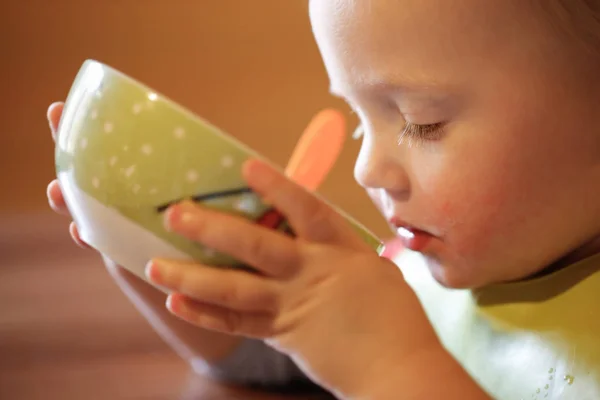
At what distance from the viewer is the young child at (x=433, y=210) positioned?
374 mm

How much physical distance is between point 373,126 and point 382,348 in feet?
0.52

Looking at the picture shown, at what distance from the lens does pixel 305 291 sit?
385mm

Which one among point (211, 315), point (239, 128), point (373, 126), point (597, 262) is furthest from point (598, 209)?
point (239, 128)

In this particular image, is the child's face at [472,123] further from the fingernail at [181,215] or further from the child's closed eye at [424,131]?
the fingernail at [181,215]

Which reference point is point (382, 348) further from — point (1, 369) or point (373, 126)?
point (1, 369)

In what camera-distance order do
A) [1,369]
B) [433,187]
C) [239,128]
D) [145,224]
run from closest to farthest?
[145,224] → [433,187] → [1,369] → [239,128]

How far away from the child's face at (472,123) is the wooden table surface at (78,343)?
0.68ft

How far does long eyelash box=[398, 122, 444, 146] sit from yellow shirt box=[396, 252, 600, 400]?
173mm

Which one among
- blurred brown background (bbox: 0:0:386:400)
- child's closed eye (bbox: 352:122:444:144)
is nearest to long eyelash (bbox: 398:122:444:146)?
child's closed eye (bbox: 352:122:444:144)

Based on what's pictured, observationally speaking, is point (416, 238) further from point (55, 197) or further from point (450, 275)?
point (55, 197)

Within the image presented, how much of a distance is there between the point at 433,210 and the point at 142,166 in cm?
22

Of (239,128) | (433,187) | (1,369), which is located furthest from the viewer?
(239,128)

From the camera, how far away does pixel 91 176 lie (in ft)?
1.14

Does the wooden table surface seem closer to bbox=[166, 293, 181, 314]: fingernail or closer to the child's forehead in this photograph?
bbox=[166, 293, 181, 314]: fingernail
